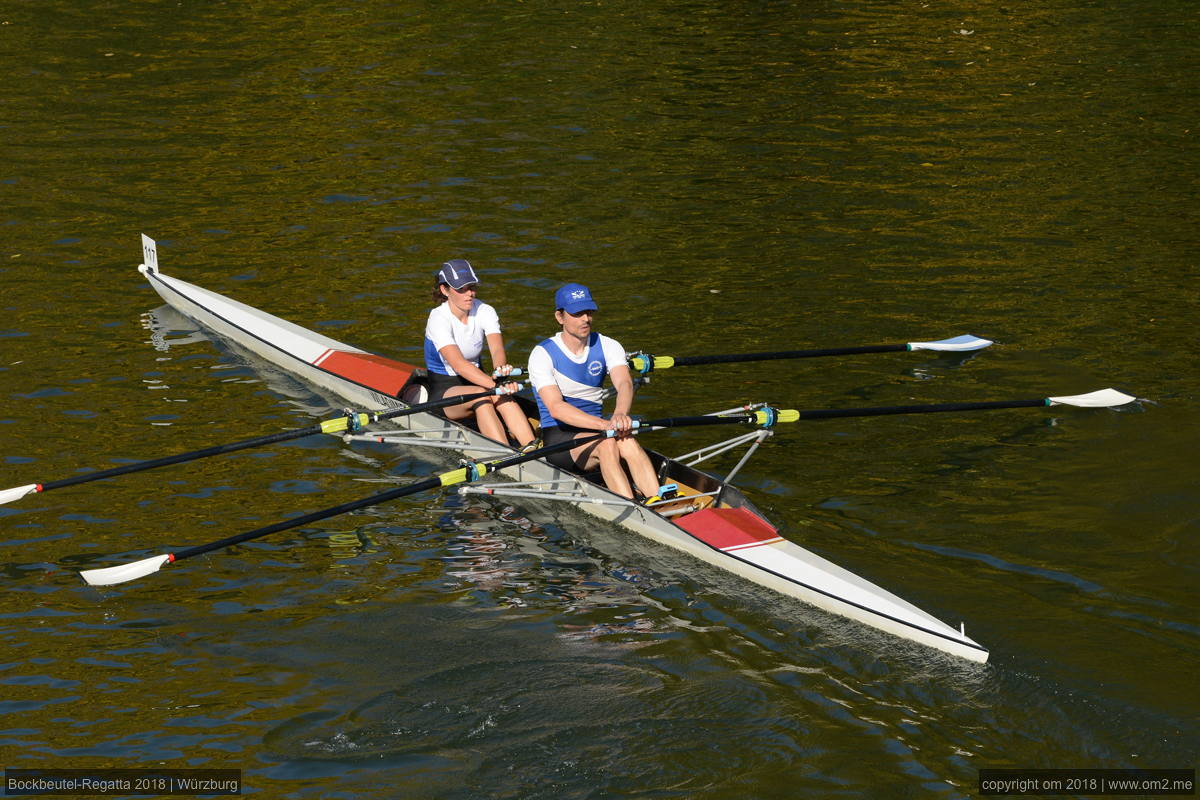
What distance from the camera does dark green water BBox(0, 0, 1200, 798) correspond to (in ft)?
27.7

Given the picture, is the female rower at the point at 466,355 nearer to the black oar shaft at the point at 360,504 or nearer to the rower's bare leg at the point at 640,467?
the black oar shaft at the point at 360,504

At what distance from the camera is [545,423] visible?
11.9 m

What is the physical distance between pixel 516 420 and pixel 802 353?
3113 mm

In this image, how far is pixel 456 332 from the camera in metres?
13.0

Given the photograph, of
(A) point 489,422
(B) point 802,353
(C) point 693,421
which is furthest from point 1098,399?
(A) point 489,422

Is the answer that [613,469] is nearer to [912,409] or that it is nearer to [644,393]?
[912,409]

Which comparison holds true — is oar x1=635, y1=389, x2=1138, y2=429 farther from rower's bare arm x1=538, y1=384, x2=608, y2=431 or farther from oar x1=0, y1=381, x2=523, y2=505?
oar x1=0, y1=381, x2=523, y2=505

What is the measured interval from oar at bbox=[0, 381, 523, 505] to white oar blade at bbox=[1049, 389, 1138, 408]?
559 cm

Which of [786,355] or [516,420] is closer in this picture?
[516,420]

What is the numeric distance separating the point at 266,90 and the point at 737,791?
850 inches

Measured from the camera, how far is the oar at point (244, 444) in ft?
37.2

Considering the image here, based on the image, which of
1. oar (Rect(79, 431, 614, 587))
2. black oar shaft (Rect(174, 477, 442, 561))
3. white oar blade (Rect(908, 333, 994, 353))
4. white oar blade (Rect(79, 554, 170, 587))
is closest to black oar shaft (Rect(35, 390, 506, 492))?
black oar shaft (Rect(174, 477, 442, 561))

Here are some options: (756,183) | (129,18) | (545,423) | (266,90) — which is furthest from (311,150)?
(545,423)

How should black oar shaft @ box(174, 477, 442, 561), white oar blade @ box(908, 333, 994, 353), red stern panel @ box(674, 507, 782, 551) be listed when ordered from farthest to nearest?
white oar blade @ box(908, 333, 994, 353), red stern panel @ box(674, 507, 782, 551), black oar shaft @ box(174, 477, 442, 561)
